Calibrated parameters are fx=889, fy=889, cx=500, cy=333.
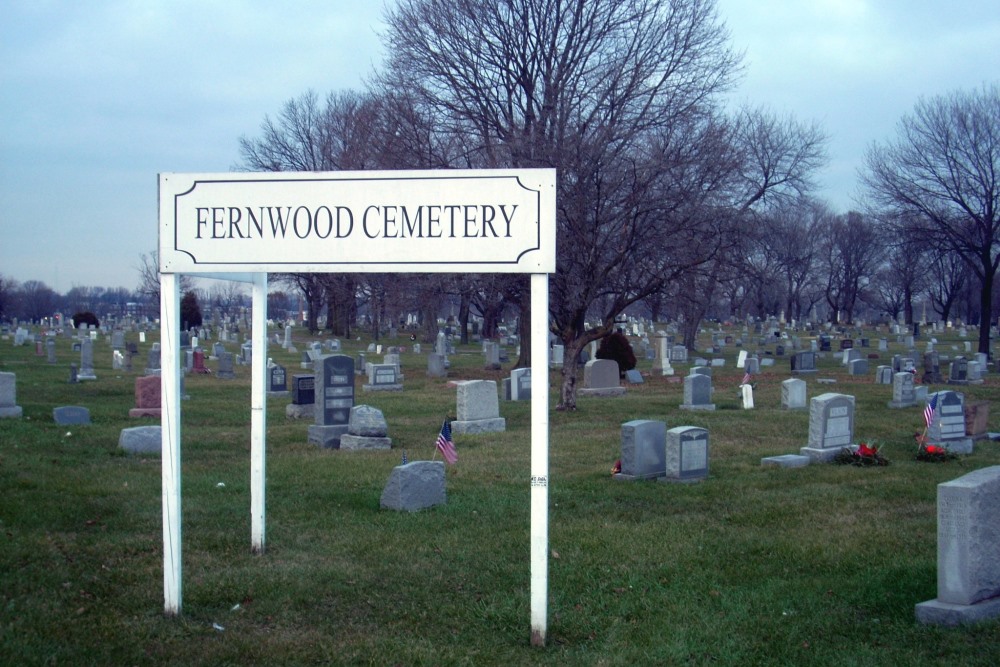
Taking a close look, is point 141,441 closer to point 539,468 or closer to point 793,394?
point 539,468

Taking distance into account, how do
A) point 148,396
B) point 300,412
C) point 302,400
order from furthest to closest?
point 302,400
point 300,412
point 148,396

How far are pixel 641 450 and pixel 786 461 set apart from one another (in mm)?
2383

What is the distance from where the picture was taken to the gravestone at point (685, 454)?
1059 centimetres

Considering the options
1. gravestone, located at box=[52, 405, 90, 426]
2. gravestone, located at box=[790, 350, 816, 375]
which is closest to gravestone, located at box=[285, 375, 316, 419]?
gravestone, located at box=[52, 405, 90, 426]

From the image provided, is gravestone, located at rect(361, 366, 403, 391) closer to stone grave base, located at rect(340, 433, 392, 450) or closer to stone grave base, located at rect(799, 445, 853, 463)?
stone grave base, located at rect(340, 433, 392, 450)

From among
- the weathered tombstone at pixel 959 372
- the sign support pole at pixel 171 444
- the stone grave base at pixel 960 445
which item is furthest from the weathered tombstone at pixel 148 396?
the weathered tombstone at pixel 959 372

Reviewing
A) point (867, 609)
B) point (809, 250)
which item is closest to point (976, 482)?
point (867, 609)

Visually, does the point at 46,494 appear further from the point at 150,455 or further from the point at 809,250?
the point at 809,250

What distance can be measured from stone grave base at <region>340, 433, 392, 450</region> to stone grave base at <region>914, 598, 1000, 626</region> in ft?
29.5

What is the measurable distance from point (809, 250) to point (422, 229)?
69.6 meters

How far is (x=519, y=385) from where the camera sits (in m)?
21.2

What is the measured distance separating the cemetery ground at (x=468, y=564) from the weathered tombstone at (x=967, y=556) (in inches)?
6.2

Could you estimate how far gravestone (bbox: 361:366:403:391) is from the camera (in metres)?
24.4

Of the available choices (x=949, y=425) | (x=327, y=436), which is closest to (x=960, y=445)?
(x=949, y=425)
